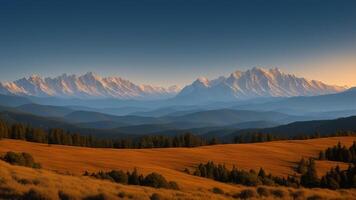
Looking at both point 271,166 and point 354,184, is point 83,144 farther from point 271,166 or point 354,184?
point 354,184

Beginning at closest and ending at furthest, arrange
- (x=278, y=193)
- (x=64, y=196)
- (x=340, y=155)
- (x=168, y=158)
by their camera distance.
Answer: (x=64, y=196) → (x=278, y=193) → (x=168, y=158) → (x=340, y=155)

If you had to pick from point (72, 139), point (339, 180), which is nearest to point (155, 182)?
point (339, 180)

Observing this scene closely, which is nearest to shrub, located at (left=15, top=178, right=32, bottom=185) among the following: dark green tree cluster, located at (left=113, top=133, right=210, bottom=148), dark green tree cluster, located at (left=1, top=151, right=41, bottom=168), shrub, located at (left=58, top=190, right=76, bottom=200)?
shrub, located at (left=58, top=190, right=76, bottom=200)

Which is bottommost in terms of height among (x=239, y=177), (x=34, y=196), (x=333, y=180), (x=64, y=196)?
(x=333, y=180)

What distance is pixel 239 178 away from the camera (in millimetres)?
52750

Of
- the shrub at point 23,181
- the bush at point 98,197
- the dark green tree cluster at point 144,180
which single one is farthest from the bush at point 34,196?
the dark green tree cluster at point 144,180

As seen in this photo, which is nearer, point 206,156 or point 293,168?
point 293,168

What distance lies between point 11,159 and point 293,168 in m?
52.4

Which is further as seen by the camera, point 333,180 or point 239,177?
point 239,177

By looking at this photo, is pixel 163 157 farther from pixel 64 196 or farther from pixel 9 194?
pixel 9 194

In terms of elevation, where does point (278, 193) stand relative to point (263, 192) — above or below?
below

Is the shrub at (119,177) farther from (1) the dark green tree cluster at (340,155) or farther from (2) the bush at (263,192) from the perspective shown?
(1) the dark green tree cluster at (340,155)

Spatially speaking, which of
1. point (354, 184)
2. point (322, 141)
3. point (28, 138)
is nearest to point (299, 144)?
point (322, 141)

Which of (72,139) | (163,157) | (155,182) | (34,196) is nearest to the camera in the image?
(34,196)
